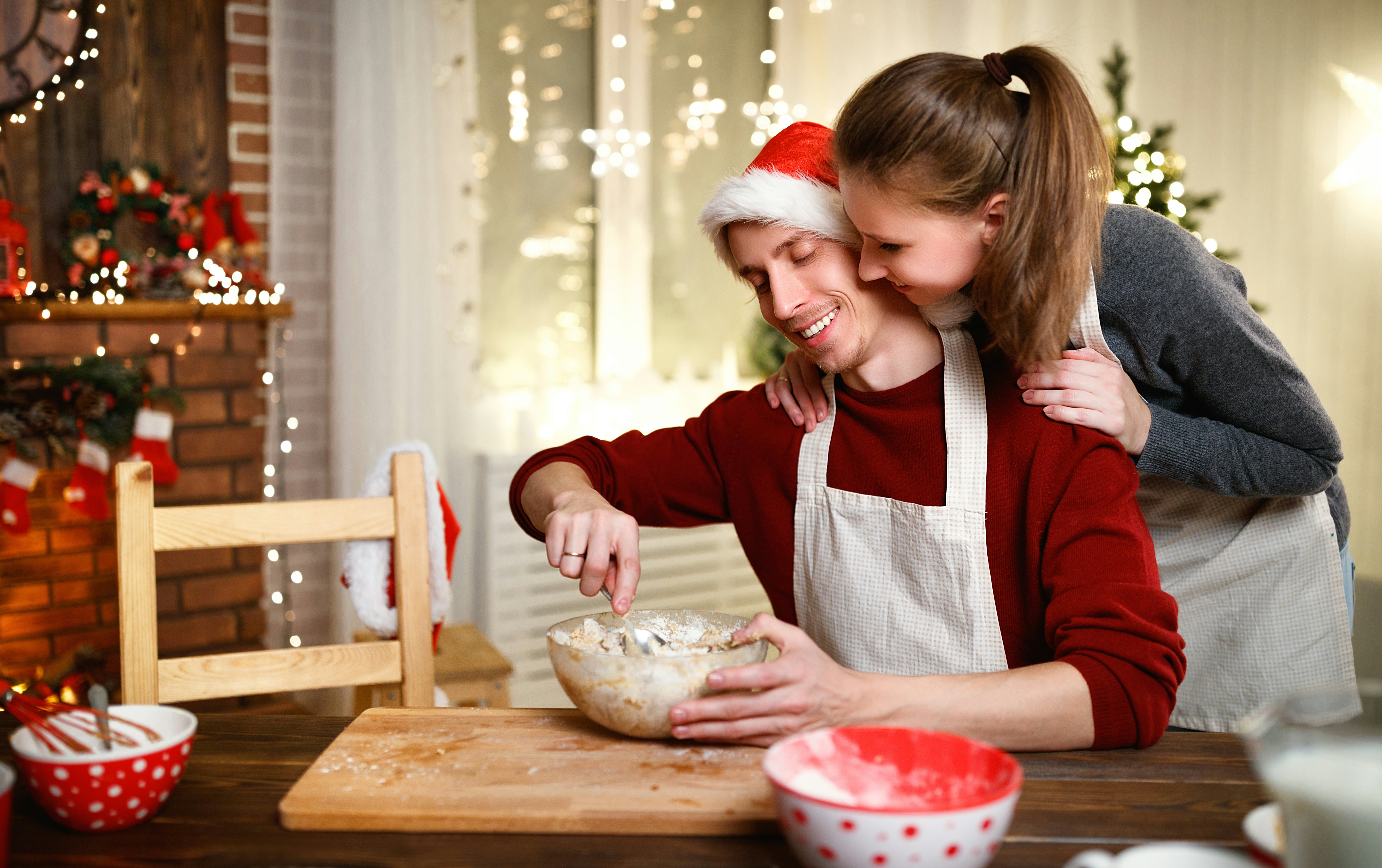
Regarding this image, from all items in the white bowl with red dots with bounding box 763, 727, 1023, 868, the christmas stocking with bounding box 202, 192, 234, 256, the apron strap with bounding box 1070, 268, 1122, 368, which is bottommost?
the white bowl with red dots with bounding box 763, 727, 1023, 868

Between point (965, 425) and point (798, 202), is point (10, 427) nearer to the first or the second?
point (798, 202)

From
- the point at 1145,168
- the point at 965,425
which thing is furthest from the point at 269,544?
the point at 1145,168

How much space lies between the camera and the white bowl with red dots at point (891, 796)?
0.70m

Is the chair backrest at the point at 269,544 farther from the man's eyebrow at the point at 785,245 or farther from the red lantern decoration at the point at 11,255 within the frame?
the red lantern decoration at the point at 11,255

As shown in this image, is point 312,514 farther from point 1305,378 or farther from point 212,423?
point 212,423

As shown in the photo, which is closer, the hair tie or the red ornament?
the hair tie

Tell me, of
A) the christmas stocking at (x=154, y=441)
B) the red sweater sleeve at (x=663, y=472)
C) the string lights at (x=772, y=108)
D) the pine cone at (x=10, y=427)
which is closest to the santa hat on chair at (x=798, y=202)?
the red sweater sleeve at (x=663, y=472)

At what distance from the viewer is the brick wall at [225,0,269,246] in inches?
115

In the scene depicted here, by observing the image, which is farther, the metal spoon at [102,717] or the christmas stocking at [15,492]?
the christmas stocking at [15,492]

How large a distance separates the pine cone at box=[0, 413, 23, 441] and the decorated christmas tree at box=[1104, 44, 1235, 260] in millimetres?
3037

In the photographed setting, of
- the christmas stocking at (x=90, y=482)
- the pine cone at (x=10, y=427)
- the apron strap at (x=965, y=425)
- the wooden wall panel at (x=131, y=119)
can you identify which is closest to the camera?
the apron strap at (x=965, y=425)

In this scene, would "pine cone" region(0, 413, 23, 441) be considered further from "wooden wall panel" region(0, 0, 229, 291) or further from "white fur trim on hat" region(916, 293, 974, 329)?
"white fur trim on hat" region(916, 293, 974, 329)

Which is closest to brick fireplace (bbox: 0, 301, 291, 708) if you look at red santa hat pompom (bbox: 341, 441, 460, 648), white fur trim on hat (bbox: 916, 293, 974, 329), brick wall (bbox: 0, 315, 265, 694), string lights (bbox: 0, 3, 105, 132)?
brick wall (bbox: 0, 315, 265, 694)

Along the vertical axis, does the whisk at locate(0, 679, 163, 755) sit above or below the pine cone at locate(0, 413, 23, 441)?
below
